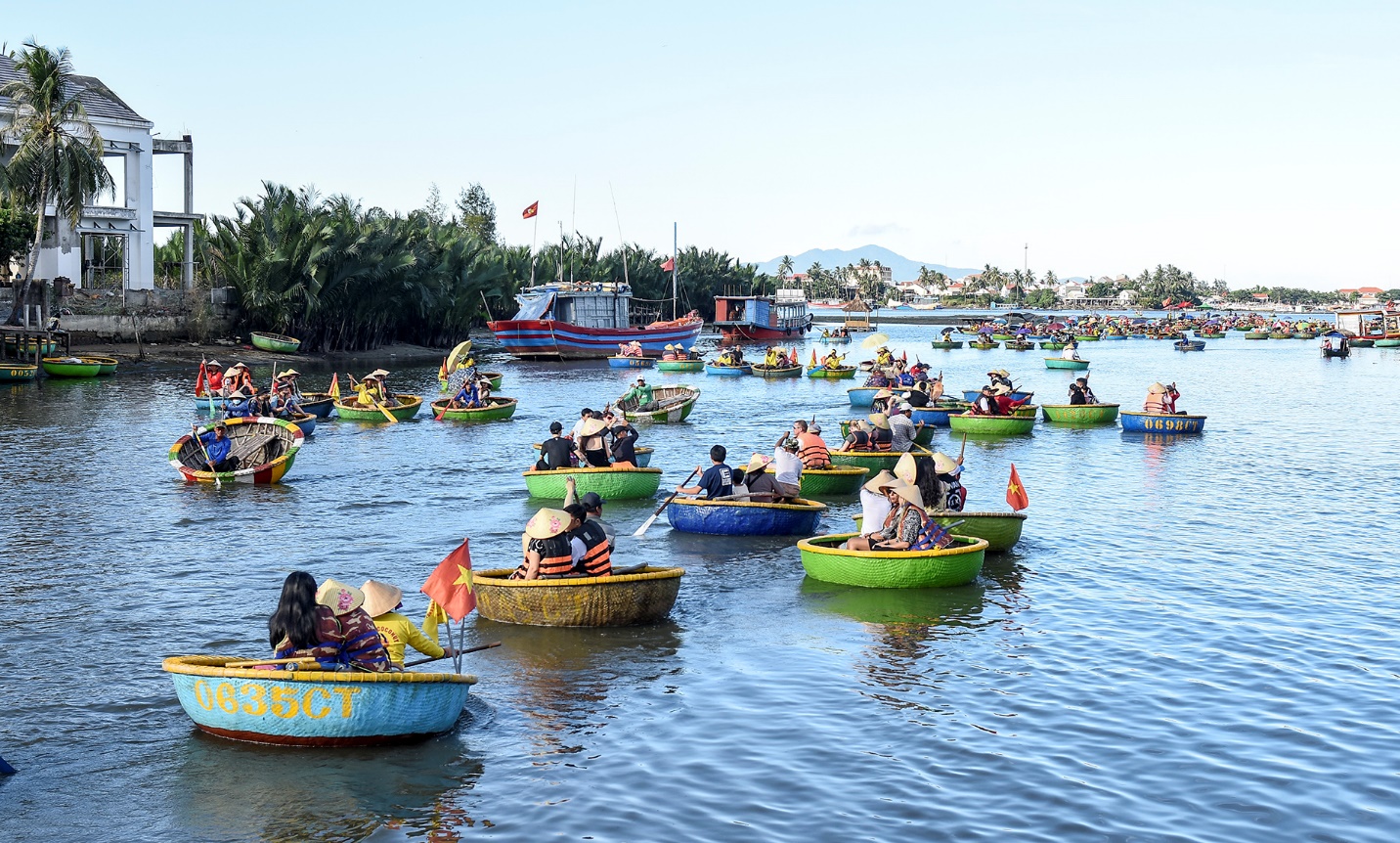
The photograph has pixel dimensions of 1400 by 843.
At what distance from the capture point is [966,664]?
44.8 feet

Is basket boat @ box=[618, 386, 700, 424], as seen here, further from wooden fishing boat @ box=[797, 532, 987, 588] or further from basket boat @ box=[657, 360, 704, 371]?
basket boat @ box=[657, 360, 704, 371]

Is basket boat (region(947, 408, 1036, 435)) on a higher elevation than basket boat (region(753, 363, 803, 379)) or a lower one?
lower

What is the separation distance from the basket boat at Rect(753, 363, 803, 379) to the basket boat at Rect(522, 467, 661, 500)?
38755 millimetres

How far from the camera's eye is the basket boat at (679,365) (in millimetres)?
64225

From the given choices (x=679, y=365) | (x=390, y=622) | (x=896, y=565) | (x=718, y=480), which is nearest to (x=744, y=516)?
(x=718, y=480)

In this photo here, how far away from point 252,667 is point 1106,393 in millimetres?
50886

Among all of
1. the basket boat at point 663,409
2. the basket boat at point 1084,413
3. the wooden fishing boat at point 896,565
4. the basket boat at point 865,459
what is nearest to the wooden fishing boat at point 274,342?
the basket boat at point 663,409

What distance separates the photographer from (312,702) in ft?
33.7

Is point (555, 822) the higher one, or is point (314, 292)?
point (314, 292)

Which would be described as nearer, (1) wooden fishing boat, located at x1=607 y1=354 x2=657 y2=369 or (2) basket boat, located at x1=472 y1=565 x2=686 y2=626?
(2) basket boat, located at x1=472 y1=565 x2=686 y2=626

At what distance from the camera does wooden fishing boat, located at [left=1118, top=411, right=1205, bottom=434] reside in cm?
3619

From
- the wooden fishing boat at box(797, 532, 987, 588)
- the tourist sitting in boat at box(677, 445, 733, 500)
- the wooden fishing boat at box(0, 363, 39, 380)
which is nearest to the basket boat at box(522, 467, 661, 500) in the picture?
the tourist sitting in boat at box(677, 445, 733, 500)

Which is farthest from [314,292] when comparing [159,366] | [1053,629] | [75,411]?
[1053,629]

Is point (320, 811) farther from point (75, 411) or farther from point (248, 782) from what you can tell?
point (75, 411)
